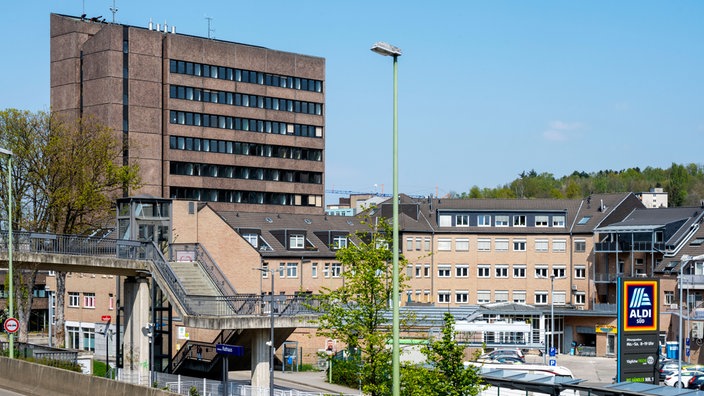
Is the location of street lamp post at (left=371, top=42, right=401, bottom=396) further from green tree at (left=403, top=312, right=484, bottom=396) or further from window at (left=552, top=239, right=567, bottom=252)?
window at (left=552, top=239, right=567, bottom=252)

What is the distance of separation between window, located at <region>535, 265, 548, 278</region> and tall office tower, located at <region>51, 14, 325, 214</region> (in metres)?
33.6

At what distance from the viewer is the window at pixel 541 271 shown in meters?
90.8

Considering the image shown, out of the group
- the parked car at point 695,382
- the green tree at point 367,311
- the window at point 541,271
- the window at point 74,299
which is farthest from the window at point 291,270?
the green tree at point 367,311

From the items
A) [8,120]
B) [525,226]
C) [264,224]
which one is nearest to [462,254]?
[525,226]

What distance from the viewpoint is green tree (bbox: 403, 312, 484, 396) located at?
27.9 m

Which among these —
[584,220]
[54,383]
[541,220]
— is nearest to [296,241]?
[541,220]

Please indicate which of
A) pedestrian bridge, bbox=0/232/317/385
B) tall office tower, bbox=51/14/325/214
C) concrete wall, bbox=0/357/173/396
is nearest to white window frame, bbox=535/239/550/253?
tall office tower, bbox=51/14/325/214

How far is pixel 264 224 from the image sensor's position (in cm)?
8262

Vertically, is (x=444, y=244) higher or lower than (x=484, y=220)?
lower

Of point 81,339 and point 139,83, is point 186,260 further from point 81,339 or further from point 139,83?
point 139,83

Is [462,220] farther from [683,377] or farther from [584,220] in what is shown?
[683,377]

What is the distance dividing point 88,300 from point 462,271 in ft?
103

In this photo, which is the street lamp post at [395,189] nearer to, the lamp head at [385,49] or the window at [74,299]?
the lamp head at [385,49]

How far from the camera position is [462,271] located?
91.4m
